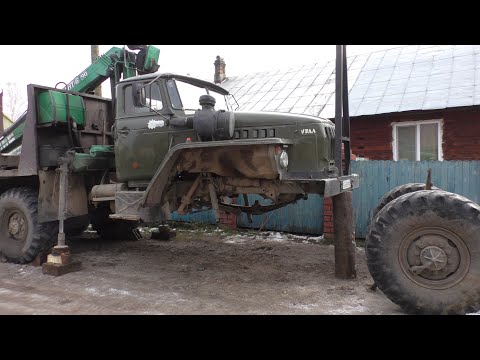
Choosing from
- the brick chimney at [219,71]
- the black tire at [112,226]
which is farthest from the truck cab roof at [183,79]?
the brick chimney at [219,71]

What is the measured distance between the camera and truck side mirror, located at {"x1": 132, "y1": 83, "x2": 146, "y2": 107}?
203 inches

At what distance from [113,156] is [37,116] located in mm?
1315

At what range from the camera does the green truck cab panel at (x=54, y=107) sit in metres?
5.87

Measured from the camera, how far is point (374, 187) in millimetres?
7254

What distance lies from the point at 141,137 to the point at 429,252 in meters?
3.88

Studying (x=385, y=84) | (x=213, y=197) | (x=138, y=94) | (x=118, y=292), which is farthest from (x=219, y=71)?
(x=118, y=292)

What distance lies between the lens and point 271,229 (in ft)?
27.1

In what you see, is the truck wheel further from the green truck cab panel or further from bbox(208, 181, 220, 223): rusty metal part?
the green truck cab panel

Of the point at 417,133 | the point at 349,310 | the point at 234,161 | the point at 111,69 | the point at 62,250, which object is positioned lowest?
the point at 349,310

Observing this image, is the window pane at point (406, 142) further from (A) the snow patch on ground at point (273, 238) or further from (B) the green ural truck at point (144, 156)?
(B) the green ural truck at point (144, 156)

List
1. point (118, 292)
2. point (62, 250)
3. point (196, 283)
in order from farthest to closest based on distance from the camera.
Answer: point (62, 250), point (196, 283), point (118, 292)

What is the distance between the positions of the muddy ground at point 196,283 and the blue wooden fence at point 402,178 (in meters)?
1.05

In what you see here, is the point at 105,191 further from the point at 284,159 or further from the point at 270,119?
the point at 284,159
